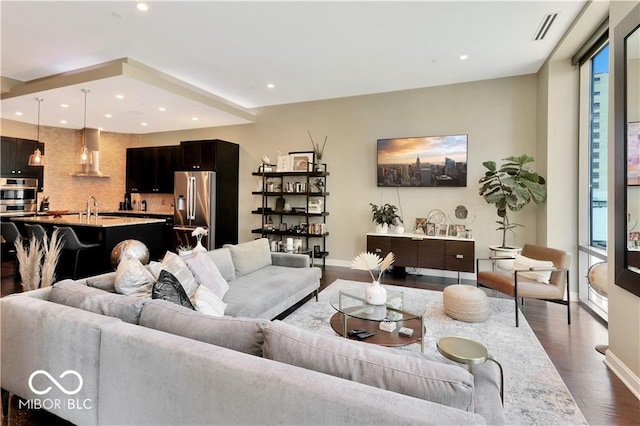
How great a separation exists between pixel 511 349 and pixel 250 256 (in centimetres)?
287

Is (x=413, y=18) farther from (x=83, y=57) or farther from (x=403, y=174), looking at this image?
(x=83, y=57)

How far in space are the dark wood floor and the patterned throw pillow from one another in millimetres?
868

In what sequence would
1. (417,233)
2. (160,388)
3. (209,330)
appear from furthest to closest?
1. (417,233)
2. (209,330)
3. (160,388)

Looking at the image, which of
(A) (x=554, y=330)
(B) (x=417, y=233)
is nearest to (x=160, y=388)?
(A) (x=554, y=330)

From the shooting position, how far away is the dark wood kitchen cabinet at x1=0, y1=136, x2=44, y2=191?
636 cm

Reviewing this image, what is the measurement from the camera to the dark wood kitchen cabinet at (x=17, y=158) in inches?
250

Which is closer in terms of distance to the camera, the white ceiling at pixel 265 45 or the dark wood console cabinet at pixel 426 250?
the white ceiling at pixel 265 45

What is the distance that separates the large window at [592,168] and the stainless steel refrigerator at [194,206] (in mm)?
6172

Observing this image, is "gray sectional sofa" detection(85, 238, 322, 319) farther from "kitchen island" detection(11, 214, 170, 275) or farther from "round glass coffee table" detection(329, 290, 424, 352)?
"kitchen island" detection(11, 214, 170, 275)

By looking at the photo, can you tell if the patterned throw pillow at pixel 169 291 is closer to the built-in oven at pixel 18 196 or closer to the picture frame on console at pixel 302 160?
the picture frame on console at pixel 302 160

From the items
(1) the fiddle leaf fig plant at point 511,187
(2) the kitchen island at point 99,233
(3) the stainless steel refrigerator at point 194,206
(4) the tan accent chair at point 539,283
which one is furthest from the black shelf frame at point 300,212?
(4) the tan accent chair at point 539,283

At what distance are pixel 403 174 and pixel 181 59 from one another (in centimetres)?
396

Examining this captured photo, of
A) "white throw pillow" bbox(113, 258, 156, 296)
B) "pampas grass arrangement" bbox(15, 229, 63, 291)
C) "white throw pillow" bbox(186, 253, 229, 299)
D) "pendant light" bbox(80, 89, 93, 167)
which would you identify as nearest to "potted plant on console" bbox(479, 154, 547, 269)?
"white throw pillow" bbox(186, 253, 229, 299)

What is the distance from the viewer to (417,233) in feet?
18.0
